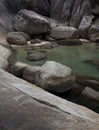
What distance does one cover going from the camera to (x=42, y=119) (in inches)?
227

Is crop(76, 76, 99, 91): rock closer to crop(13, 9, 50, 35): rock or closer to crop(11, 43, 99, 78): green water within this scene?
crop(11, 43, 99, 78): green water

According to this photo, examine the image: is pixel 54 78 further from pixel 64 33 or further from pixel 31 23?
pixel 64 33

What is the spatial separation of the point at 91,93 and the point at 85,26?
1046 centimetres

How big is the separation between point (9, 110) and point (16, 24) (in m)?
12.8

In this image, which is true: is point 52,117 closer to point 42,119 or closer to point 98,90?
point 42,119

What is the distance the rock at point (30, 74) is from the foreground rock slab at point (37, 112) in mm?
2419

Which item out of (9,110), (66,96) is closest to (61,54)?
(66,96)

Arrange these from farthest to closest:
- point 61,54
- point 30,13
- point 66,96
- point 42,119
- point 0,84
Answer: point 30,13
point 61,54
point 66,96
point 0,84
point 42,119

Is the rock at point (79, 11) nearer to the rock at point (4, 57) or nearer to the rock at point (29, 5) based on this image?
the rock at point (29, 5)

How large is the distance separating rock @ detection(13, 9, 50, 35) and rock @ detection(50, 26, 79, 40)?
0.49m

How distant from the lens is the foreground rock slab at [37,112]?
555cm

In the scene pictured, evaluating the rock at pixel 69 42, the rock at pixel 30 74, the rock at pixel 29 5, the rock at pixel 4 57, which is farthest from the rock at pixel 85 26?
the rock at pixel 30 74

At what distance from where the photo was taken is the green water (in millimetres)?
11970

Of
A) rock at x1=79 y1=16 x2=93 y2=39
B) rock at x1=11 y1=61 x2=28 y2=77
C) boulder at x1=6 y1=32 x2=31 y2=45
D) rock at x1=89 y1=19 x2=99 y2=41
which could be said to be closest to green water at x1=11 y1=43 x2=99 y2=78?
boulder at x1=6 y1=32 x2=31 y2=45
